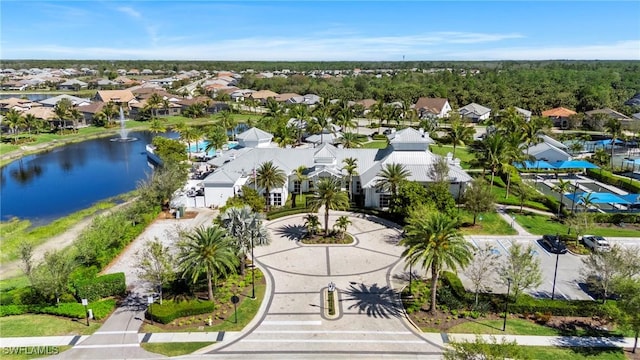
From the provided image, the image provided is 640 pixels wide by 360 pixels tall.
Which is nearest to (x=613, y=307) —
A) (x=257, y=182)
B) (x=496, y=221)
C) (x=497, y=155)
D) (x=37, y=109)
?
(x=496, y=221)

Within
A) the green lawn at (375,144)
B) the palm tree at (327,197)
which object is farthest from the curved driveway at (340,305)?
the green lawn at (375,144)

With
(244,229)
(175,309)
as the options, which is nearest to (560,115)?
(244,229)

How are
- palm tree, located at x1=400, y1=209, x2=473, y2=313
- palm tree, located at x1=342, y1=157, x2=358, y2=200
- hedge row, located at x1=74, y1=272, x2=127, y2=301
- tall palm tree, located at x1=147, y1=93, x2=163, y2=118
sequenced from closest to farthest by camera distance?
1. palm tree, located at x1=400, y1=209, x2=473, y2=313
2. hedge row, located at x1=74, y1=272, x2=127, y2=301
3. palm tree, located at x1=342, y1=157, x2=358, y2=200
4. tall palm tree, located at x1=147, y1=93, x2=163, y2=118

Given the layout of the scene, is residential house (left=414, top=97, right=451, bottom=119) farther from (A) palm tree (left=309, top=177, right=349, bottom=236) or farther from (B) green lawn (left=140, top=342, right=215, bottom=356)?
(B) green lawn (left=140, top=342, right=215, bottom=356)

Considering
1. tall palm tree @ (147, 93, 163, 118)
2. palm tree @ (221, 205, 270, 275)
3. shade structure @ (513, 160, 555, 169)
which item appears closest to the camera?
palm tree @ (221, 205, 270, 275)

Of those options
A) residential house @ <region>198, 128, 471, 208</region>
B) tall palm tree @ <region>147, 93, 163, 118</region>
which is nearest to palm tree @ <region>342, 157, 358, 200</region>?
residential house @ <region>198, 128, 471, 208</region>

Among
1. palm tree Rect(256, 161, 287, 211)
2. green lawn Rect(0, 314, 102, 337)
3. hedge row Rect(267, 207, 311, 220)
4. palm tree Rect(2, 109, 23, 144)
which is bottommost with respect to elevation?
green lawn Rect(0, 314, 102, 337)

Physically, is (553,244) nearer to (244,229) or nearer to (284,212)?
(284,212)

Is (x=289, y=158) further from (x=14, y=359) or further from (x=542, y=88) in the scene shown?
Result: (x=542, y=88)
